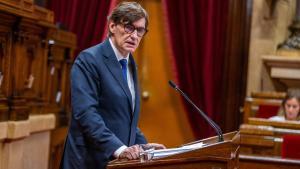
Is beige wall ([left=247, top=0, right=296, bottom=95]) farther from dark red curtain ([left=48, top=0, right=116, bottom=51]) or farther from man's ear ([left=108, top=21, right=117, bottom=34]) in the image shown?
man's ear ([left=108, top=21, right=117, bottom=34])

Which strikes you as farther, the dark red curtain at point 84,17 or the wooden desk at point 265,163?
A: the dark red curtain at point 84,17

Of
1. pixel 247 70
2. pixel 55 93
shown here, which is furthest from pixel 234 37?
pixel 55 93

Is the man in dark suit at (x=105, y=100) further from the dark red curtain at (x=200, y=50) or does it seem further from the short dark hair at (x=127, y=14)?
the dark red curtain at (x=200, y=50)

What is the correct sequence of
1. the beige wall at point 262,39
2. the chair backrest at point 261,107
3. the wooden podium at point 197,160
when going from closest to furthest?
the wooden podium at point 197,160, the chair backrest at point 261,107, the beige wall at point 262,39

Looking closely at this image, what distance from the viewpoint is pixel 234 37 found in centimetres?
661

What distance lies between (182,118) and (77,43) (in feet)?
4.88

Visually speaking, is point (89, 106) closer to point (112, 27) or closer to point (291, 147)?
point (112, 27)

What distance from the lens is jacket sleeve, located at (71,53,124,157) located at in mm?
2125

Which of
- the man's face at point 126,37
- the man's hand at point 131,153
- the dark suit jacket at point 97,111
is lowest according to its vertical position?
the man's hand at point 131,153

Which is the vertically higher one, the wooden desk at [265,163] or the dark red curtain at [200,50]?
the dark red curtain at [200,50]

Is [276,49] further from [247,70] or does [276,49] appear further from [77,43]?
[77,43]

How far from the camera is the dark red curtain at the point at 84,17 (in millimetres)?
6672

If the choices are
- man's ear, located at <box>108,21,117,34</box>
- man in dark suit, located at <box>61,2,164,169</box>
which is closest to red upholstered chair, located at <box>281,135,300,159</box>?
man in dark suit, located at <box>61,2,164,169</box>

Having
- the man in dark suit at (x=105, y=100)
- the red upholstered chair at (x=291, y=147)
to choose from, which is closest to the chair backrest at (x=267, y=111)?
the red upholstered chair at (x=291, y=147)
